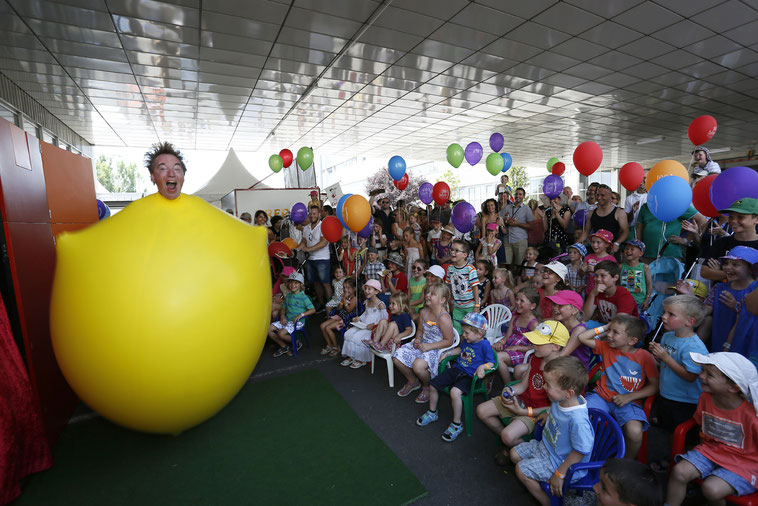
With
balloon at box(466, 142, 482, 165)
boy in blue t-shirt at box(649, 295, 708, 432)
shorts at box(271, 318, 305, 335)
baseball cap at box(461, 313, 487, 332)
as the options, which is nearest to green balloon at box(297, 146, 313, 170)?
balloon at box(466, 142, 482, 165)

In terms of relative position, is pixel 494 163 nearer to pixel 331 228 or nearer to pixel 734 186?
pixel 331 228

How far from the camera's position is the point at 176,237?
2.39 m

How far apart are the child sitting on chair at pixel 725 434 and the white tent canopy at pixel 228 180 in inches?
470

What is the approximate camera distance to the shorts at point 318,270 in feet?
22.0

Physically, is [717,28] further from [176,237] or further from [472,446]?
[176,237]

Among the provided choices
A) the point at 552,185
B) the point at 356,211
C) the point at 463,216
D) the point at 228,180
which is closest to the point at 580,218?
the point at 552,185

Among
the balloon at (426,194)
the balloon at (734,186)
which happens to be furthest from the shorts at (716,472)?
the balloon at (426,194)

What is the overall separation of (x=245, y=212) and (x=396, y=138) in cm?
640

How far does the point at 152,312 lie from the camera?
7.27 feet

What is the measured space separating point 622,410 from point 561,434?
2.13ft

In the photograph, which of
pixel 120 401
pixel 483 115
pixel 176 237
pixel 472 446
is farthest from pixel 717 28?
pixel 120 401

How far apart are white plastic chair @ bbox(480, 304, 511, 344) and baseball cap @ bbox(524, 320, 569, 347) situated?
47.5 inches

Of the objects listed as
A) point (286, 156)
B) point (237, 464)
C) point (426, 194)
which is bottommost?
point (237, 464)

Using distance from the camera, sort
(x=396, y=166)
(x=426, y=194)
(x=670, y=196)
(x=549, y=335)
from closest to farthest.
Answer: (x=549, y=335) → (x=670, y=196) → (x=426, y=194) → (x=396, y=166)
